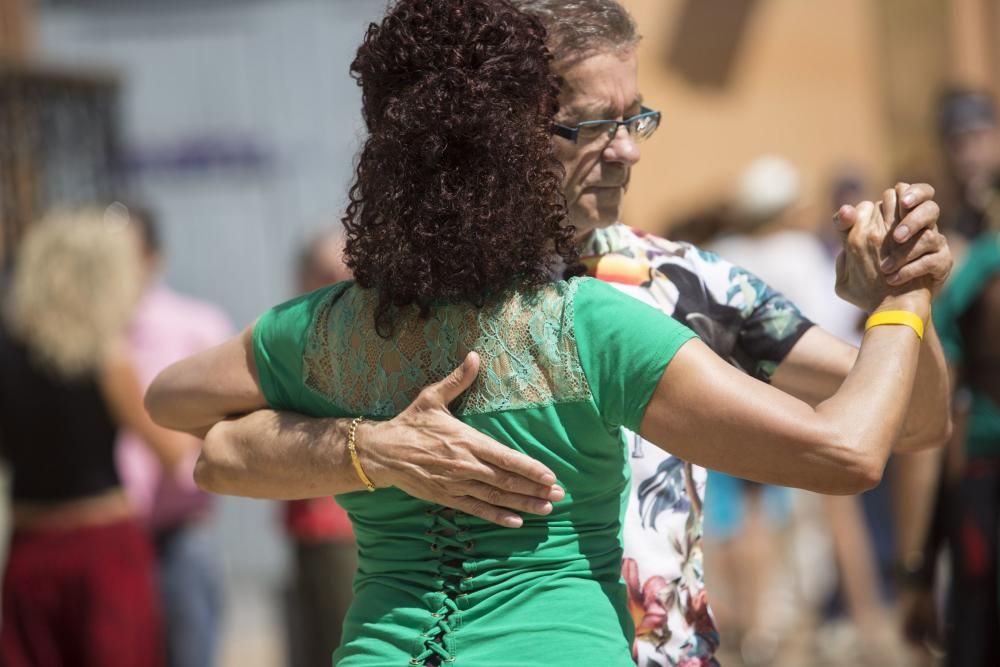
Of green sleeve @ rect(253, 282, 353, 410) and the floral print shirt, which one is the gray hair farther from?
green sleeve @ rect(253, 282, 353, 410)

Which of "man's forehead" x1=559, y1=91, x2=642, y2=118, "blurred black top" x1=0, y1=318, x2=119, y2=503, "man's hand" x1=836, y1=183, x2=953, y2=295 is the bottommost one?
"blurred black top" x1=0, y1=318, x2=119, y2=503

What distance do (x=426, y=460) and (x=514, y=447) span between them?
130 millimetres

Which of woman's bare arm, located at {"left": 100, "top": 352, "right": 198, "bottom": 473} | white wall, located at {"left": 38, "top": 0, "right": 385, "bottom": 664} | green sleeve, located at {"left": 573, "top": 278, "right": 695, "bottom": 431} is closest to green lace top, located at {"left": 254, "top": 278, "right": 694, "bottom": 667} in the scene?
green sleeve, located at {"left": 573, "top": 278, "right": 695, "bottom": 431}

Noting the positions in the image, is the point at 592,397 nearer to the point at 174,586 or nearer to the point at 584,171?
the point at 584,171

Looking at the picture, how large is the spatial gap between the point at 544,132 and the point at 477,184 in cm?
14

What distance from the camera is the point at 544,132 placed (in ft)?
7.07

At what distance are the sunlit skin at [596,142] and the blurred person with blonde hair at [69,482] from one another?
10.3ft

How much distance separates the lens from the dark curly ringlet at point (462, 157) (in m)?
2.09

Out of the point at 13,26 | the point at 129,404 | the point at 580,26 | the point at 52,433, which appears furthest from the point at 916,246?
the point at 13,26

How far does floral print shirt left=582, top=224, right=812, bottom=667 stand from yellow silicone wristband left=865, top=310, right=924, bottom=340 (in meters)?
0.36

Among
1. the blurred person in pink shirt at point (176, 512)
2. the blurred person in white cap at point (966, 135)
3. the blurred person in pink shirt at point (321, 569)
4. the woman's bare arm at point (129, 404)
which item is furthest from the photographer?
the blurred person in white cap at point (966, 135)

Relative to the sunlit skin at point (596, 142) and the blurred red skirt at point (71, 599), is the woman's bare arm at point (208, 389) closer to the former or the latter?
the sunlit skin at point (596, 142)

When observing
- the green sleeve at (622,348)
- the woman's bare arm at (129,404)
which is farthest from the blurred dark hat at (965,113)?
the green sleeve at (622,348)

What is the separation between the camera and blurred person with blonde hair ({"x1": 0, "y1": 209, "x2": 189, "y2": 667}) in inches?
199
